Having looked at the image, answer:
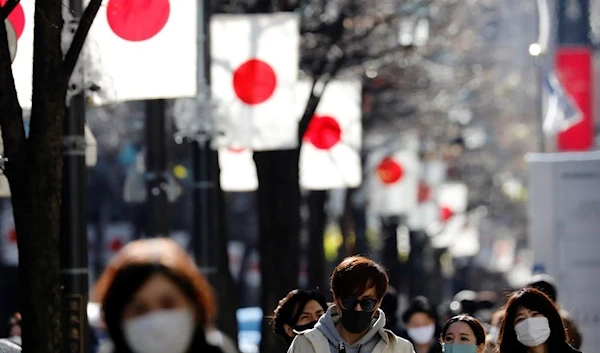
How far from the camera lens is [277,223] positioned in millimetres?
20500

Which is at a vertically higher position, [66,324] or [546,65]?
[546,65]

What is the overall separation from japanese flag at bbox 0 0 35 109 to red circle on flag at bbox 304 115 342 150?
1107 cm

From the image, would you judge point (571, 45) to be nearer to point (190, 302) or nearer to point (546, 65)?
point (546, 65)

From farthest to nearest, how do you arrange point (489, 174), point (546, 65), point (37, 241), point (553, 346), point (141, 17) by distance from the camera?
point (489, 174) → point (546, 65) → point (141, 17) → point (37, 241) → point (553, 346)

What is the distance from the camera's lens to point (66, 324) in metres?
10.6

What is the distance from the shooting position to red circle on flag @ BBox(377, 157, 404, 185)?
109ft

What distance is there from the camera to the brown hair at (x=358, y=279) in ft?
23.5

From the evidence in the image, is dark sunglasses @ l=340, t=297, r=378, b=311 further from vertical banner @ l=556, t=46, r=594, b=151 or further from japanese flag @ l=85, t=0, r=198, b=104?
vertical banner @ l=556, t=46, r=594, b=151

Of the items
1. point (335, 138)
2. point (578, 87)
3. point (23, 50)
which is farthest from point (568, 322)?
point (578, 87)

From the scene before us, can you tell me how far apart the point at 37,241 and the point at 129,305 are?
14.6 ft

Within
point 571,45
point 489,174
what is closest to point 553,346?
point 571,45

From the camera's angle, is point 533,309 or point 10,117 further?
point 10,117

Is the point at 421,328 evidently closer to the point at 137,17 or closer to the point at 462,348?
the point at 137,17

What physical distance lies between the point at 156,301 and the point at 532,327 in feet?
12.6
